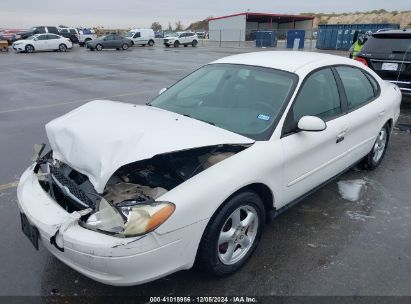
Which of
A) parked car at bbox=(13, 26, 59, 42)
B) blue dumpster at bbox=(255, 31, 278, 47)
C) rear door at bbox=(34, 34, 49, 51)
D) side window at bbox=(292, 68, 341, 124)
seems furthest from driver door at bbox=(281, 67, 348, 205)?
blue dumpster at bbox=(255, 31, 278, 47)

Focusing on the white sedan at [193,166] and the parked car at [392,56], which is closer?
the white sedan at [193,166]

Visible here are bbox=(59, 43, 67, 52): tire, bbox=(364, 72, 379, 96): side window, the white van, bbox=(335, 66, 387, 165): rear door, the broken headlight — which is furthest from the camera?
the white van

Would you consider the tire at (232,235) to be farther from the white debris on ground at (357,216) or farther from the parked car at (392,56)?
the parked car at (392,56)

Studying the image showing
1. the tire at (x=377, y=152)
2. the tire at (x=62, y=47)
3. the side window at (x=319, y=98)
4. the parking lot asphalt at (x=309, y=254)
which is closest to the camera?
the parking lot asphalt at (x=309, y=254)

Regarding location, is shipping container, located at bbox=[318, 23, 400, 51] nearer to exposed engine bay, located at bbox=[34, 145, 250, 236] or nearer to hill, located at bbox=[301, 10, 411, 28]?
hill, located at bbox=[301, 10, 411, 28]

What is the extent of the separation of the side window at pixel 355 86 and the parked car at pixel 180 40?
37.4m

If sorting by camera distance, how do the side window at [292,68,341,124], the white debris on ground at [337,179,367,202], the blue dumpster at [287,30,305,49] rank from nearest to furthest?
the side window at [292,68,341,124]
the white debris on ground at [337,179,367,202]
the blue dumpster at [287,30,305,49]

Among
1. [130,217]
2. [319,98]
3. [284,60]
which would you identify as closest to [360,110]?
[319,98]

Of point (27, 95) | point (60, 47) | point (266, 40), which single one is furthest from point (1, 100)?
point (266, 40)

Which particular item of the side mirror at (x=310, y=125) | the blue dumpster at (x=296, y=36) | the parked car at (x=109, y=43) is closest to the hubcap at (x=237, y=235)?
the side mirror at (x=310, y=125)

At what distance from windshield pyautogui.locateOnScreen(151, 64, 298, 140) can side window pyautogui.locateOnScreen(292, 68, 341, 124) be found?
0.49 feet

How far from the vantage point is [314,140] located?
338cm

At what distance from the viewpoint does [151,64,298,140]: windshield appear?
322 centimetres

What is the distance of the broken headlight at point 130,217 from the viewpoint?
224 cm
